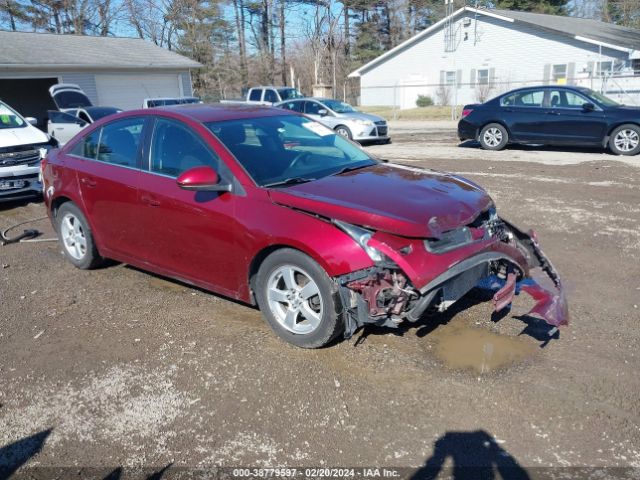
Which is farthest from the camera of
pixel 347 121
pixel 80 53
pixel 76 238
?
pixel 80 53

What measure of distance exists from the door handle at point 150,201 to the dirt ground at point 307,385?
918 mm

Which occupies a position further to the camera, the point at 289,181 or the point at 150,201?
the point at 150,201

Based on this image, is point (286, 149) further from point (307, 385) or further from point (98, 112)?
point (98, 112)

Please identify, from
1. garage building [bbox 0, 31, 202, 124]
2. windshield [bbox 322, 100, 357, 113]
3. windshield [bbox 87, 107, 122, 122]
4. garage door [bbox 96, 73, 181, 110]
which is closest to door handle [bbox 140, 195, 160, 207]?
windshield [bbox 87, 107, 122, 122]

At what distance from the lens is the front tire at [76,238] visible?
5.65 m

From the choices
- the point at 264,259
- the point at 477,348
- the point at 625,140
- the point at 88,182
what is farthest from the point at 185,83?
the point at 477,348

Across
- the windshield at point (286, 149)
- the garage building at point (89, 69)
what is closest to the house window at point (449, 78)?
the garage building at point (89, 69)

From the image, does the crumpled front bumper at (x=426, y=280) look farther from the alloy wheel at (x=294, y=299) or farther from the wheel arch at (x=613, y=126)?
the wheel arch at (x=613, y=126)

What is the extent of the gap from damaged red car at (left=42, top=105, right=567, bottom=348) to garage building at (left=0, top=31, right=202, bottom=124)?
21365mm

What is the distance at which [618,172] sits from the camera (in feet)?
34.6

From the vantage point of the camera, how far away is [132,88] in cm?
2761

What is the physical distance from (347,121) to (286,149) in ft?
45.0

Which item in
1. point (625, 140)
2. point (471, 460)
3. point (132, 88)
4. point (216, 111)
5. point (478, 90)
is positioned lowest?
point (471, 460)

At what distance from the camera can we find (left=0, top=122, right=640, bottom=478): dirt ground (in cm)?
297
